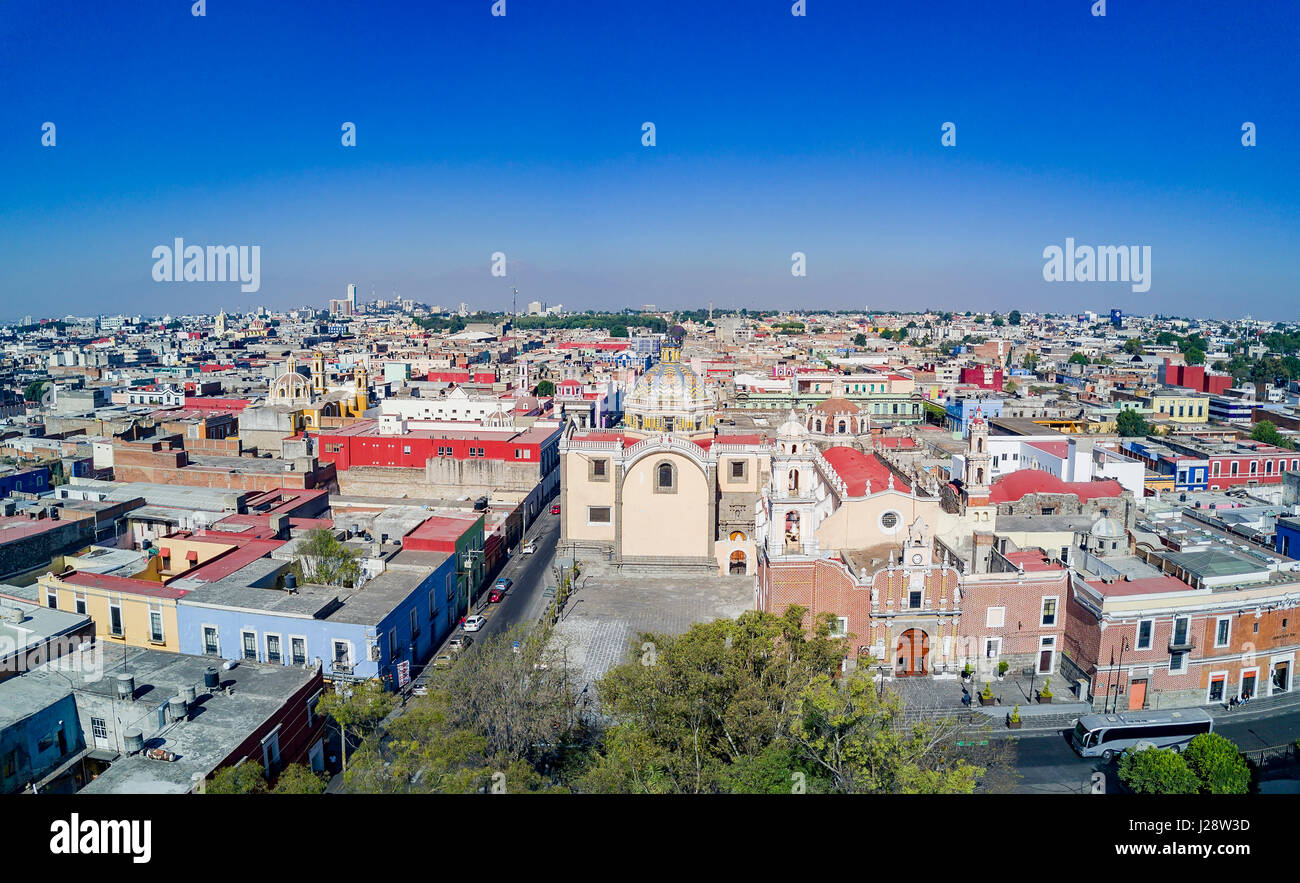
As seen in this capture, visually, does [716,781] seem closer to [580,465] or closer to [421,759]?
[421,759]

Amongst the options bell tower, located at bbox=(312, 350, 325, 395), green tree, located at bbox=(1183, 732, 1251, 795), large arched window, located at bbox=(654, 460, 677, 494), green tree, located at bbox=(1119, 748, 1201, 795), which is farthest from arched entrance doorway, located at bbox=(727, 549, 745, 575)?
bell tower, located at bbox=(312, 350, 325, 395)

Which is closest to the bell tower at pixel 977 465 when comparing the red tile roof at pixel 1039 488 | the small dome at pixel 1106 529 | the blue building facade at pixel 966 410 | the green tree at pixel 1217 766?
the small dome at pixel 1106 529

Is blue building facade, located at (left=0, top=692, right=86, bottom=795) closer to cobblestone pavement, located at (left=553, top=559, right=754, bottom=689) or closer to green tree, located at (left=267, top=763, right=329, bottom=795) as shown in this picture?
green tree, located at (left=267, top=763, right=329, bottom=795)

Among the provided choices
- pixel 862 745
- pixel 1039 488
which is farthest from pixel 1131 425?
pixel 862 745

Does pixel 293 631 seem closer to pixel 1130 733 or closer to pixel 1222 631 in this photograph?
pixel 1130 733
